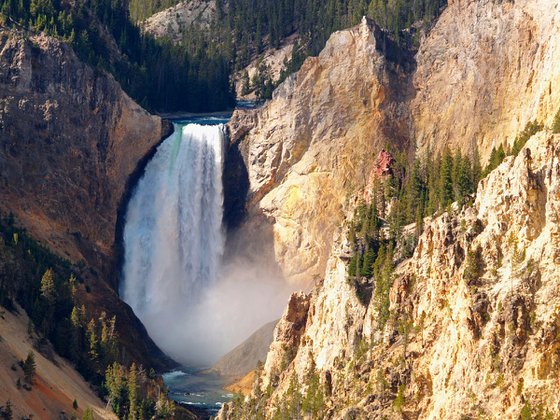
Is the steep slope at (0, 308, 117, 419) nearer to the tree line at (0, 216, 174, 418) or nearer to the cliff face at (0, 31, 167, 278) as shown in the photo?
the tree line at (0, 216, 174, 418)

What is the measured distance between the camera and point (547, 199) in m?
90.2

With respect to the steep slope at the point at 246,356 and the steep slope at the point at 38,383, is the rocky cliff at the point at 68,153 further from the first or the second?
the steep slope at the point at 38,383

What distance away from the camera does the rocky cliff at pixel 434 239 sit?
8775 cm

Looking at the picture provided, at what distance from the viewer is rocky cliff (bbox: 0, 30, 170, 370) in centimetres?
14038

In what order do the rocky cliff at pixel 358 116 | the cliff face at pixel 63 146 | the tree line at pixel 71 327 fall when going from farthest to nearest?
the cliff face at pixel 63 146
the rocky cliff at pixel 358 116
the tree line at pixel 71 327

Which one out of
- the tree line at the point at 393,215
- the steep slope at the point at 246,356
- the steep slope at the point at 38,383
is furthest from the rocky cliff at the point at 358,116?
the steep slope at the point at 38,383

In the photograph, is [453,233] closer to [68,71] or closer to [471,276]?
[471,276]

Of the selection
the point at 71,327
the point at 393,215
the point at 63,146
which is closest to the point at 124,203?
the point at 63,146

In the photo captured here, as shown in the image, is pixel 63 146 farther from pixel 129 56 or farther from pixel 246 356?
pixel 129 56

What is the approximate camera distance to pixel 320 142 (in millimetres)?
147500

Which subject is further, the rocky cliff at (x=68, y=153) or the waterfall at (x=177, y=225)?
the waterfall at (x=177, y=225)

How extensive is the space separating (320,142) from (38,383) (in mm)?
45358

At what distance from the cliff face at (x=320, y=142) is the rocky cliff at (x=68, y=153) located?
598 inches

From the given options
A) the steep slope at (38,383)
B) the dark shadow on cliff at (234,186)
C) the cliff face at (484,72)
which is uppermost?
the cliff face at (484,72)
